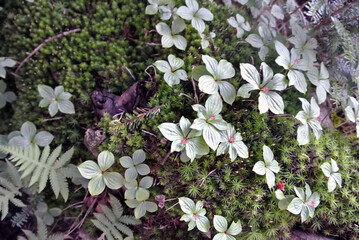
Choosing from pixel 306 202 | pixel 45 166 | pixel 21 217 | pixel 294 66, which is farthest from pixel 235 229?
pixel 21 217

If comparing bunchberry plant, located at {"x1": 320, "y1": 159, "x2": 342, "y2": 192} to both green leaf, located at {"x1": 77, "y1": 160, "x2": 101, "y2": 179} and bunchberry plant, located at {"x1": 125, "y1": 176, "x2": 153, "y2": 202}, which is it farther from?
green leaf, located at {"x1": 77, "y1": 160, "x2": 101, "y2": 179}

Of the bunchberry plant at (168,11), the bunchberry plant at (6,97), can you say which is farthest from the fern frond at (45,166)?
the bunchberry plant at (168,11)

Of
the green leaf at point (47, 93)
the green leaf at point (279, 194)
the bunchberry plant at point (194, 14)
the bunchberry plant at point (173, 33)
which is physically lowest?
the green leaf at point (279, 194)

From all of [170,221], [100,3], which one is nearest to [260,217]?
[170,221]

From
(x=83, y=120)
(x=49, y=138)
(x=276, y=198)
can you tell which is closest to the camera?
(x=276, y=198)

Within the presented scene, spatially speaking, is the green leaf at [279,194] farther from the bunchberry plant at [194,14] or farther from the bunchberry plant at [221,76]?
the bunchberry plant at [194,14]

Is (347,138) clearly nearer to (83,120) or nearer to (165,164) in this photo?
(165,164)

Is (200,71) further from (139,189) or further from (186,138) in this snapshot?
(139,189)
